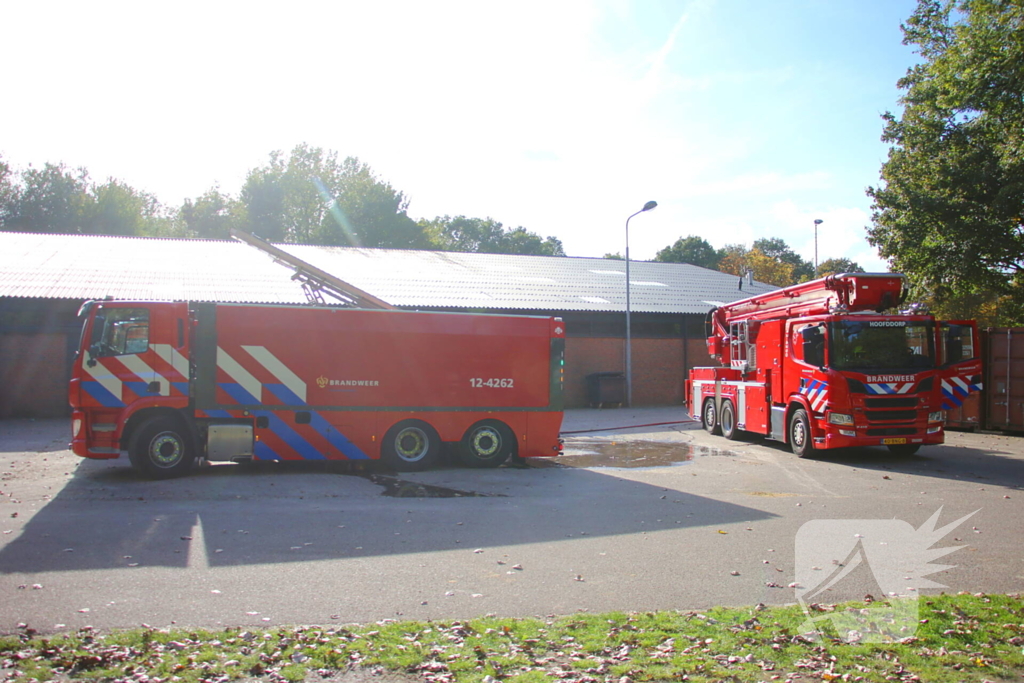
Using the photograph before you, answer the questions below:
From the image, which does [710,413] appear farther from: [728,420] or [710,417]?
[728,420]

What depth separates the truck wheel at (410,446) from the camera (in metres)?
12.7

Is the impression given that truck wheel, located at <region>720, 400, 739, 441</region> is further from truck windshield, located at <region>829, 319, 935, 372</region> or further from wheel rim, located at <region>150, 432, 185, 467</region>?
wheel rim, located at <region>150, 432, 185, 467</region>

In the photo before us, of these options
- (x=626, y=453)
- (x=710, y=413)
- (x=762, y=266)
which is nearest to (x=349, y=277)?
(x=710, y=413)

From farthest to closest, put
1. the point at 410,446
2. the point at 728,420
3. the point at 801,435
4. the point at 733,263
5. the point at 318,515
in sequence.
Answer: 1. the point at 733,263
2. the point at 728,420
3. the point at 801,435
4. the point at 410,446
5. the point at 318,515

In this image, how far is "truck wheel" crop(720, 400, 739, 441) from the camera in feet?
59.8

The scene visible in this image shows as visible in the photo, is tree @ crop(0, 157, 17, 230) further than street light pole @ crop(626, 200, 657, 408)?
Yes

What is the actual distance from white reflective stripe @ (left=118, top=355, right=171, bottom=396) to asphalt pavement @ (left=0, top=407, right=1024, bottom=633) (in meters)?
1.38

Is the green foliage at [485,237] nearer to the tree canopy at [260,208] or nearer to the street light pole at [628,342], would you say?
the tree canopy at [260,208]

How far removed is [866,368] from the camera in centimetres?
1389

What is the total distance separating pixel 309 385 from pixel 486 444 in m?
3.09

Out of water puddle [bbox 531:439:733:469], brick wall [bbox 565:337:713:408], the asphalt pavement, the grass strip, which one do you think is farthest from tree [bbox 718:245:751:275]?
the grass strip

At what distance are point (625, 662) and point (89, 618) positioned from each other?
3.64m

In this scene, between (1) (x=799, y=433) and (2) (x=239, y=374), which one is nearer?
(2) (x=239, y=374)

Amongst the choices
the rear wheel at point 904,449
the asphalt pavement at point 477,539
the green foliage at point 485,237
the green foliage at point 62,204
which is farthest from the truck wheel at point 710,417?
the green foliage at point 485,237
